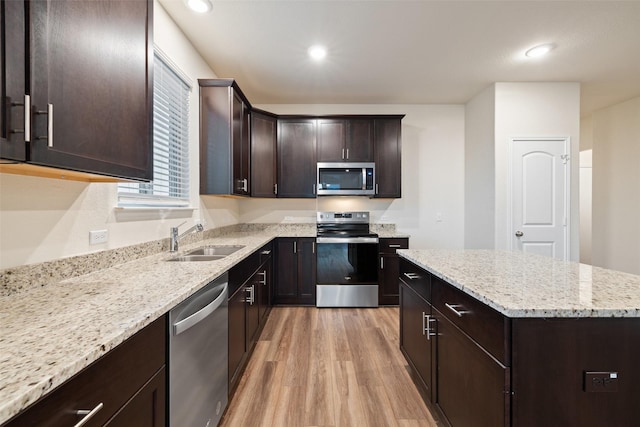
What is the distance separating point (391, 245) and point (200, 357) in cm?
256

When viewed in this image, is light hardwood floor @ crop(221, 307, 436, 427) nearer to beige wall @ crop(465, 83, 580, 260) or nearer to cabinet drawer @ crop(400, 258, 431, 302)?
cabinet drawer @ crop(400, 258, 431, 302)

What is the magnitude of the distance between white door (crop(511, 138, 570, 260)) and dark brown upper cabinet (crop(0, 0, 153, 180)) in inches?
148

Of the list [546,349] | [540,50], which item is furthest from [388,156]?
[546,349]

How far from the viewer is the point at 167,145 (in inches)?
83.2

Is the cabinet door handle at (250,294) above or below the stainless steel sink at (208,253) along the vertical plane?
below

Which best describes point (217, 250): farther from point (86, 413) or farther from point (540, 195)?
point (540, 195)

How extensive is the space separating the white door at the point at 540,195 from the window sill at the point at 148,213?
11.9 ft

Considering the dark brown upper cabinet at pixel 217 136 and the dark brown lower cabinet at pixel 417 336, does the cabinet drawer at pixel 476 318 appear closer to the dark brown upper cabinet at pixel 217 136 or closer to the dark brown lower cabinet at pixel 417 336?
the dark brown lower cabinet at pixel 417 336

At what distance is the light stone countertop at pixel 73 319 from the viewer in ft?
1.69

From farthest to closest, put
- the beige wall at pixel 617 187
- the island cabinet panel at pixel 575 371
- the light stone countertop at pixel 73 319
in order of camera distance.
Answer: the beige wall at pixel 617 187
the island cabinet panel at pixel 575 371
the light stone countertop at pixel 73 319

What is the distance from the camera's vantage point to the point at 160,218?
1967 millimetres

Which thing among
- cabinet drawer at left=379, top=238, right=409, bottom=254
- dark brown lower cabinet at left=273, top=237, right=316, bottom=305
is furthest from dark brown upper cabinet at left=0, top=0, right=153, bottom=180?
cabinet drawer at left=379, top=238, right=409, bottom=254

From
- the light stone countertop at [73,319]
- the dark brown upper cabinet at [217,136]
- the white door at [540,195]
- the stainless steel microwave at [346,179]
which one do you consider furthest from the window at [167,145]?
the white door at [540,195]

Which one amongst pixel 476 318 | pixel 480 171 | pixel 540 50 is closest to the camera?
pixel 476 318
